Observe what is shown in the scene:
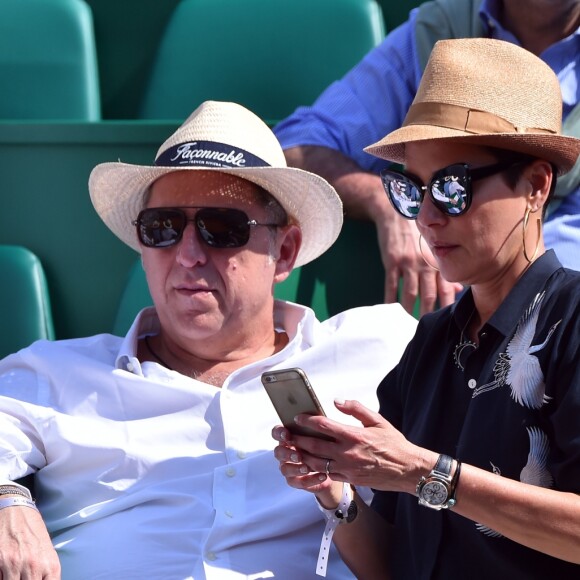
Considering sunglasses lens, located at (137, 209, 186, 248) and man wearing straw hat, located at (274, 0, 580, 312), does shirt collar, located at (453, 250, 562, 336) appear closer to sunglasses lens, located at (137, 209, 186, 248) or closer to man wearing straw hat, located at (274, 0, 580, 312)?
sunglasses lens, located at (137, 209, 186, 248)

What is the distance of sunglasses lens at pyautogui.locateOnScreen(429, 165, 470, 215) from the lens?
6.47ft

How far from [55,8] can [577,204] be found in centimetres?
196

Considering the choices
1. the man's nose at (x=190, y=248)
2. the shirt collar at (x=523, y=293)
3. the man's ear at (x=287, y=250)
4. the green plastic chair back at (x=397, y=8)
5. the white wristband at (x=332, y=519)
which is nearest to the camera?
the shirt collar at (x=523, y=293)

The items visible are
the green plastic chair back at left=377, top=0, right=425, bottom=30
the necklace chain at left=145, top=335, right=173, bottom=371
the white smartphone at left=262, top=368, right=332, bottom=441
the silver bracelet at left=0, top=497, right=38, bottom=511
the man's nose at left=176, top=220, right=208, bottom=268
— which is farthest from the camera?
the green plastic chair back at left=377, top=0, right=425, bottom=30

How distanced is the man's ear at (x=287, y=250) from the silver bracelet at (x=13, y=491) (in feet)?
2.76

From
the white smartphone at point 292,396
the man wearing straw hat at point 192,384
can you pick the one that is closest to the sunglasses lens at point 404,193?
the white smartphone at point 292,396

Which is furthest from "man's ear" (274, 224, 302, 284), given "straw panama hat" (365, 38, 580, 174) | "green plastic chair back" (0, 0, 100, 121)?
"green plastic chair back" (0, 0, 100, 121)

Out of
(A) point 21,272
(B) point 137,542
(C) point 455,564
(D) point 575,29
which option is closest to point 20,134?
(A) point 21,272

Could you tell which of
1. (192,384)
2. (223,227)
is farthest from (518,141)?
(192,384)

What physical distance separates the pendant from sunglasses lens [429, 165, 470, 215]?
0.83 feet

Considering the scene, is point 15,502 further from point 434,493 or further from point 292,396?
point 434,493

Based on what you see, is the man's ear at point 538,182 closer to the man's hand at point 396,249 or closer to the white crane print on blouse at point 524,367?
the white crane print on blouse at point 524,367

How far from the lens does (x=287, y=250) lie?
2914 millimetres

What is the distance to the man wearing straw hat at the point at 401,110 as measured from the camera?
3076mm
